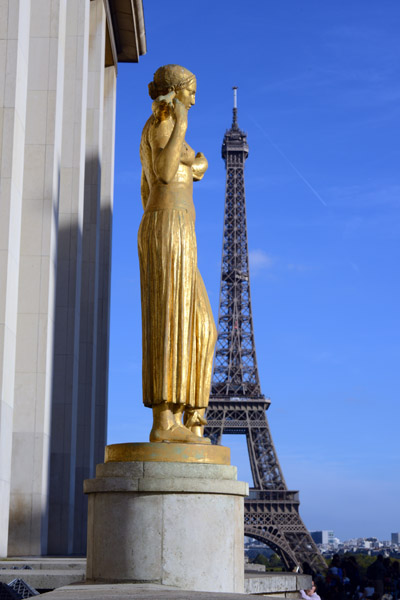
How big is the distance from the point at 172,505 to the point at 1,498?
610 cm

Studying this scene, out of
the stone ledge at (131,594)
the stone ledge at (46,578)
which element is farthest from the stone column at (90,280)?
the stone ledge at (131,594)

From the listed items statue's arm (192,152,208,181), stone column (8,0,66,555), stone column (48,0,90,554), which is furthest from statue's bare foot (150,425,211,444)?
stone column (48,0,90,554)

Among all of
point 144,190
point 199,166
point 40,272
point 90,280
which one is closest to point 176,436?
point 144,190

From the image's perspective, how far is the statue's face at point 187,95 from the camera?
993 cm

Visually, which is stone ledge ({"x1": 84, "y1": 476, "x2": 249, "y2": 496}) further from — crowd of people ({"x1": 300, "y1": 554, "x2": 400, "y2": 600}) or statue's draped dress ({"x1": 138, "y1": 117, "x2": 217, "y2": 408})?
crowd of people ({"x1": 300, "y1": 554, "x2": 400, "y2": 600})

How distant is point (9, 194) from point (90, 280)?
995cm

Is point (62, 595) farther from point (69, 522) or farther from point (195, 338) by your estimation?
point (69, 522)

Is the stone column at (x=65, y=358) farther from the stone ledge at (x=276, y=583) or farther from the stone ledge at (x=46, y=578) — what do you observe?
the stone ledge at (x=276, y=583)

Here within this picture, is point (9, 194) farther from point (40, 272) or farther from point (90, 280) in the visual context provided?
point (90, 280)

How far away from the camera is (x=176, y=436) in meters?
8.95

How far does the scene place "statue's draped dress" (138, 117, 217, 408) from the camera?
9.24 meters

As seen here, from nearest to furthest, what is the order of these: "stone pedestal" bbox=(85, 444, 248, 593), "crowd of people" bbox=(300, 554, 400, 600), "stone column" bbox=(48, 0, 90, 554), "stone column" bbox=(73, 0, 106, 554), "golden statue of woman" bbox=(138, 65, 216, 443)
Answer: "stone pedestal" bbox=(85, 444, 248, 593) → "golden statue of woman" bbox=(138, 65, 216, 443) → "crowd of people" bbox=(300, 554, 400, 600) → "stone column" bbox=(48, 0, 90, 554) → "stone column" bbox=(73, 0, 106, 554)

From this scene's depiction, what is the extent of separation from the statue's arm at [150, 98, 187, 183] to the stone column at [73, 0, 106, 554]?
554 inches

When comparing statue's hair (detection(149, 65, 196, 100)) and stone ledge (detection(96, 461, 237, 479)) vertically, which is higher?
statue's hair (detection(149, 65, 196, 100))
